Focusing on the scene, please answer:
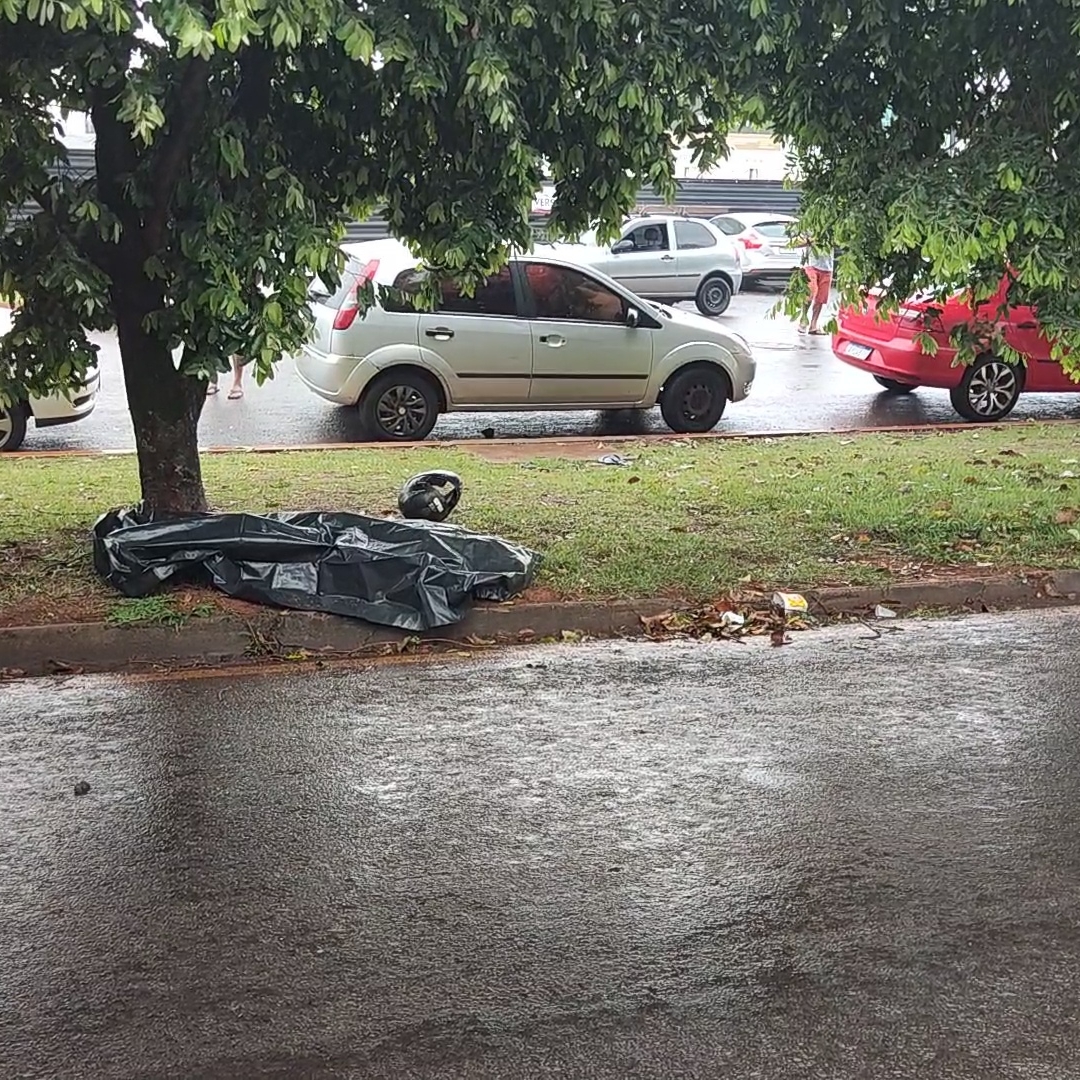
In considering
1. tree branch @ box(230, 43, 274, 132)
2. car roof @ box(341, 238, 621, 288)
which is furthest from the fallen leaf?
car roof @ box(341, 238, 621, 288)

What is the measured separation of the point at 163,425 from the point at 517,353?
5.04 m

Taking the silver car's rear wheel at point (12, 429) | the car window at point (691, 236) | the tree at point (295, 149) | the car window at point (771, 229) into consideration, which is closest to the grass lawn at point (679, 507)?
the silver car's rear wheel at point (12, 429)

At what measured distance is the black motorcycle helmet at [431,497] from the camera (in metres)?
7.18

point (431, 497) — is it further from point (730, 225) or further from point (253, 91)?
point (730, 225)

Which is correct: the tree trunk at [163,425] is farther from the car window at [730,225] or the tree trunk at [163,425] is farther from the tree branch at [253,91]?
the car window at [730,225]

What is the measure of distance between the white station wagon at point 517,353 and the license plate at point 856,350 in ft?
6.13

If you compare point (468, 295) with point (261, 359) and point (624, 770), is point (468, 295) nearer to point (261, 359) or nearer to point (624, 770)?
point (261, 359)

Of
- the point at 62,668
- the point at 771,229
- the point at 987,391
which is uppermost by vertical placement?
the point at 771,229

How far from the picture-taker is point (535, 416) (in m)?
12.9

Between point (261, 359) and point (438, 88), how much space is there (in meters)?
1.43

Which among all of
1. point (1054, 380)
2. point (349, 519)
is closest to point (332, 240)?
point (349, 519)

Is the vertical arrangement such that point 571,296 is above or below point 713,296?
below

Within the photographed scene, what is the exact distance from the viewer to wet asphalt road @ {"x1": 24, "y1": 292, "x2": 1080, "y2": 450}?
1163cm

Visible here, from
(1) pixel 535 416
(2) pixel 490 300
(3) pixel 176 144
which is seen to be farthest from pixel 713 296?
(3) pixel 176 144
